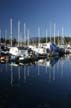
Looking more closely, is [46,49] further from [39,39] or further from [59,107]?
[59,107]

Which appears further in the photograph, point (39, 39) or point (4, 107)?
point (39, 39)

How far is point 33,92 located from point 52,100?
1.06 metres

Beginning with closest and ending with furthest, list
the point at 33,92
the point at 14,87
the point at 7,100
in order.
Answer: the point at 7,100
the point at 33,92
the point at 14,87

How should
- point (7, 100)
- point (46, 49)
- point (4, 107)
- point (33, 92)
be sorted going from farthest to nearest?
point (46, 49), point (33, 92), point (7, 100), point (4, 107)

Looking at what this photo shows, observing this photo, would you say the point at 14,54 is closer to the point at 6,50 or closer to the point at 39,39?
the point at 6,50

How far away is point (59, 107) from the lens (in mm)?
6195

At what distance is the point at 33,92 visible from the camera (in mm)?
7840

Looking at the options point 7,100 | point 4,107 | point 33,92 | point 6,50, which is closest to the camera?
point 4,107

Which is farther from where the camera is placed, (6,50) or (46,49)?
(46,49)

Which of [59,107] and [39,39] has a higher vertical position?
[39,39]

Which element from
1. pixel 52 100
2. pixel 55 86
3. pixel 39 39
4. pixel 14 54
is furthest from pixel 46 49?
pixel 52 100

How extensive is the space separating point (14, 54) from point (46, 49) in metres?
→ 5.60

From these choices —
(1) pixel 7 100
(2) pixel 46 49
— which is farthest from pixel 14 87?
(2) pixel 46 49

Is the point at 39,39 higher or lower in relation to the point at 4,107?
higher
